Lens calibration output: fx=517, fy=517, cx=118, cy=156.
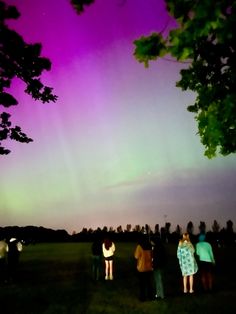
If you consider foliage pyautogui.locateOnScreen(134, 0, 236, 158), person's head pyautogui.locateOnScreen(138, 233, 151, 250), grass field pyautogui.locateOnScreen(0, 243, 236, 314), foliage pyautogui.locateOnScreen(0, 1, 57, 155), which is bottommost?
grass field pyautogui.locateOnScreen(0, 243, 236, 314)

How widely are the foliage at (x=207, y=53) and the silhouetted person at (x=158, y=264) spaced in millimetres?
5975

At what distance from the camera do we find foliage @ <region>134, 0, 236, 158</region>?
7.35m

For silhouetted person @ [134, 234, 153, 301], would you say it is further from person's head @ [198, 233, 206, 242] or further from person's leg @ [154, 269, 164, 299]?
person's head @ [198, 233, 206, 242]

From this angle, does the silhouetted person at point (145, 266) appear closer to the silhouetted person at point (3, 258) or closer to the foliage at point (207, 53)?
the foliage at point (207, 53)

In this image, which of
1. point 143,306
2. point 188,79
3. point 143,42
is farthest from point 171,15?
point 143,306

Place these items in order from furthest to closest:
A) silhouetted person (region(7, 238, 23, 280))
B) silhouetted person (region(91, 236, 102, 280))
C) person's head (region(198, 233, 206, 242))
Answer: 1. silhouetted person (region(7, 238, 23, 280))
2. silhouetted person (region(91, 236, 102, 280))
3. person's head (region(198, 233, 206, 242))

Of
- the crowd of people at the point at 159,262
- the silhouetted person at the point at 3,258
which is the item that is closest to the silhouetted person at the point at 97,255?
the silhouetted person at the point at 3,258

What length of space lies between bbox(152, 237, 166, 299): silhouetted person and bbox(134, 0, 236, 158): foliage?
19.6 feet

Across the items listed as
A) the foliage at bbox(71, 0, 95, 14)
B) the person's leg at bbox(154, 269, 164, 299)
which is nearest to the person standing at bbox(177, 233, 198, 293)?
the person's leg at bbox(154, 269, 164, 299)

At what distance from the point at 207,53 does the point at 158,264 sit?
27.0ft

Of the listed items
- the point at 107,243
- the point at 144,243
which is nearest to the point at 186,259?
the point at 144,243

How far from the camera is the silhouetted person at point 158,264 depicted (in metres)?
16.4

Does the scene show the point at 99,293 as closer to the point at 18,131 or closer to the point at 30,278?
the point at 30,278

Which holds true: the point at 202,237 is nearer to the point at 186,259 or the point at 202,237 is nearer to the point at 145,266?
the point at 186,259
